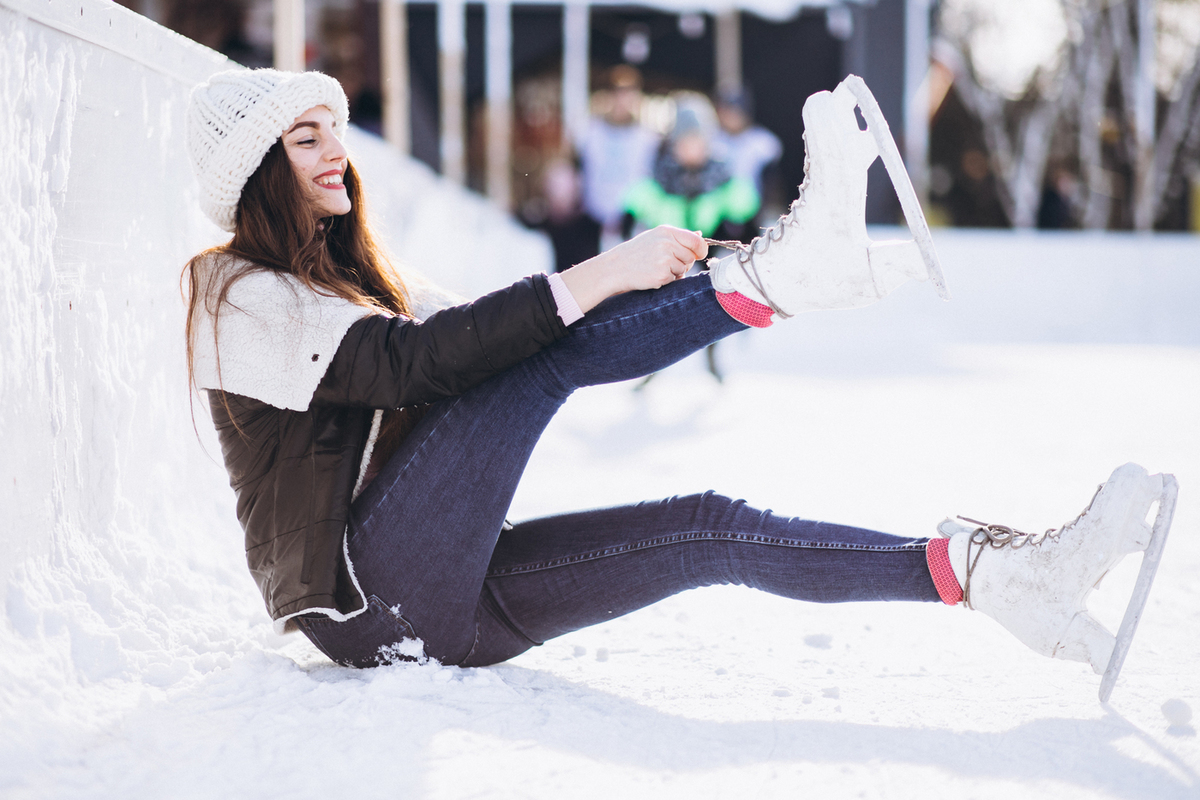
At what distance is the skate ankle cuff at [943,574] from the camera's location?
1467 mm

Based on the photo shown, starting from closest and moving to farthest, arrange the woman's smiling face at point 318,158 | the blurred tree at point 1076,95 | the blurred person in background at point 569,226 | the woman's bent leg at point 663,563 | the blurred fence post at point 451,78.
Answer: the woman's bent leg at point 663,563
the woman's smiling face at point 318,158
the blurred person in background at point 569,226
the blurred fence post at point 451,78
the blurred tree at point 1076,95

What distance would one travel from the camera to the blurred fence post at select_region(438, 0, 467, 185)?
37.7 ft

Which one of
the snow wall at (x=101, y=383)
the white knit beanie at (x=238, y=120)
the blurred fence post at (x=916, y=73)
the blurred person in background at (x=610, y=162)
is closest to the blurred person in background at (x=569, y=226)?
the blurred person in background at (x=610, y=162)

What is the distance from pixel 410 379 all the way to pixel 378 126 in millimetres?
6162

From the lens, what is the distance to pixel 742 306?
1468 mm

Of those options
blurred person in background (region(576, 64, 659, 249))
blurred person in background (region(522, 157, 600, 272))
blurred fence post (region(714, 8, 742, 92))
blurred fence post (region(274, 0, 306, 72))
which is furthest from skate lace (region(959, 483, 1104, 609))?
blurred fence post (region(714, 8, 742, 92))

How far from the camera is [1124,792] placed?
4.12ft

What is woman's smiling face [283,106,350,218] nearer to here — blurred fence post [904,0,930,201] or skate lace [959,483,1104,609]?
skate lace [959,483,1104,609]

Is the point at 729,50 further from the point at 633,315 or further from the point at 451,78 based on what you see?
the point at 633,315

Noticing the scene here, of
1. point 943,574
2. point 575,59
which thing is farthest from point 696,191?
point 575,59

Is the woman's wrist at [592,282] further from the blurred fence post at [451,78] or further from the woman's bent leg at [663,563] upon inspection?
the blurred fence post at [451,78]

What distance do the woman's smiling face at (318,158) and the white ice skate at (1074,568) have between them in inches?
42.0

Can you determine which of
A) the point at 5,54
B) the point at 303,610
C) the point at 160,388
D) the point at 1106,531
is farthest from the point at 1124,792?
the point at 160,388

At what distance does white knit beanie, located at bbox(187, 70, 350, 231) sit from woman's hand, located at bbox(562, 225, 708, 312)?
0.50 metres
